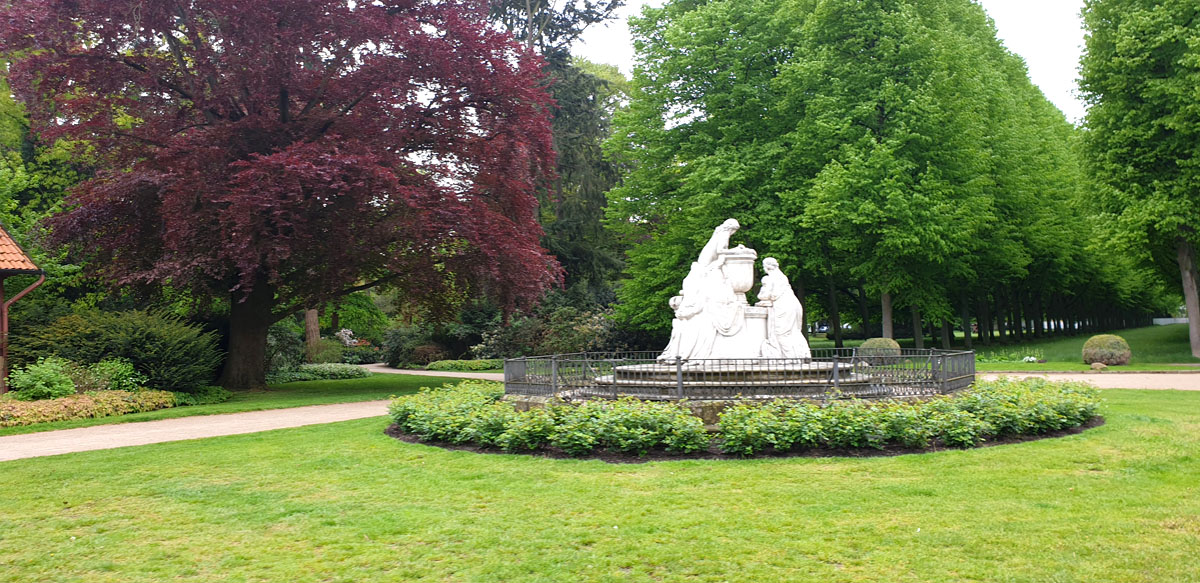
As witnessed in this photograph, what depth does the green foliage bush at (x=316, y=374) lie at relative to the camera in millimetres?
27406

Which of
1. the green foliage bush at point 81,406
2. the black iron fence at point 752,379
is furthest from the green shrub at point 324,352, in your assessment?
the black iron fence at point 752,379

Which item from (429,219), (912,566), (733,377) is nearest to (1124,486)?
(912,566)

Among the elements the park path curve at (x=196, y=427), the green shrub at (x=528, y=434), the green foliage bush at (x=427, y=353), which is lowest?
the park path curve at (x=196, y=427)

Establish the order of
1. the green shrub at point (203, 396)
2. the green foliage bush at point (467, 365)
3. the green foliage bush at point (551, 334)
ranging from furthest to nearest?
the green foliage bush at point (551, 334), the green foliage bush at point (467, 365), the green shrub at point (203, 396)

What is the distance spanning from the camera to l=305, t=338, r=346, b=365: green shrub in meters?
35.3

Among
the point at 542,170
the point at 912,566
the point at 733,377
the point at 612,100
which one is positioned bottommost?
the point at 912,566

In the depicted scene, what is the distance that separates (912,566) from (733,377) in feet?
22.2

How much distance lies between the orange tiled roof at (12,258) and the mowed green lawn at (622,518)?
9599 mm

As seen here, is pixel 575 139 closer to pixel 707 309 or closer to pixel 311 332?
pixel 311 332

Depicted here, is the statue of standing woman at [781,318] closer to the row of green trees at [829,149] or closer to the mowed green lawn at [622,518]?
the mowed green lawn at [622,518]

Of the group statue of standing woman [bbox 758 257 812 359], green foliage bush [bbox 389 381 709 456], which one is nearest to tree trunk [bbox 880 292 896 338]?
statue of standing woman [bbox 758 257 812 359]

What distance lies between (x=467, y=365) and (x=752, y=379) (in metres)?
21.1

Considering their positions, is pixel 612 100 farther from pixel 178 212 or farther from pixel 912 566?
pixel 912 566

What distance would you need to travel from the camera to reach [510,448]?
10516mm
